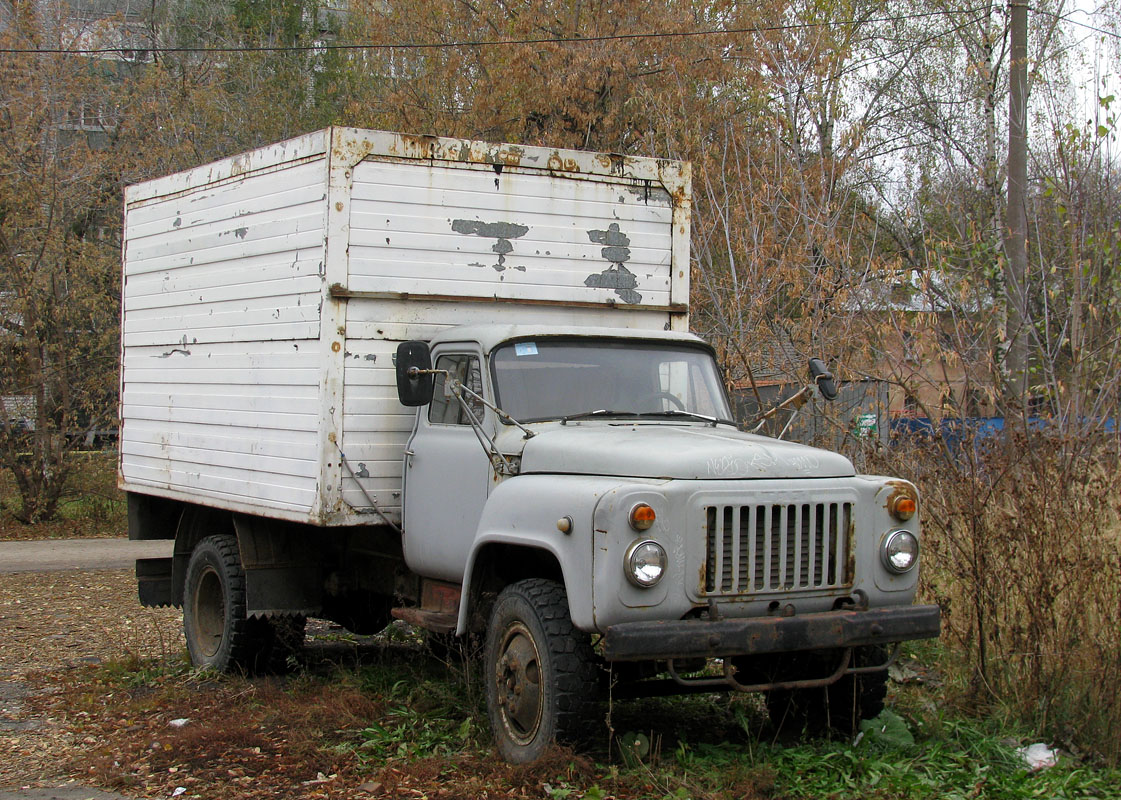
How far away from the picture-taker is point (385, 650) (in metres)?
8.68

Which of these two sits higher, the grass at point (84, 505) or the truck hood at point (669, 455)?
the truck hood at point (669, 455)

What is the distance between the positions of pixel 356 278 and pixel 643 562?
275cm

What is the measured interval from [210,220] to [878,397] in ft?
18.8

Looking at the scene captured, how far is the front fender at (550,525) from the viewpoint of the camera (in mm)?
5328

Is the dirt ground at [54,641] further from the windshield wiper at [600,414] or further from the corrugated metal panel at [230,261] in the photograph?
the windshield wiper at [600,414]

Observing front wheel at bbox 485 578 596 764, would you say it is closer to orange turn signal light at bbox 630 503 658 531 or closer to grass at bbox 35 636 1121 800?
grass at bbox 35 636 1121 800

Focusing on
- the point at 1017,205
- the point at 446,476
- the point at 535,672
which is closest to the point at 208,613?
the point at 446,476

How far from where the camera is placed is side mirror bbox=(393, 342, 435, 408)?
638 cm

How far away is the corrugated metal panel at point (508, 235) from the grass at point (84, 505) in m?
12.0

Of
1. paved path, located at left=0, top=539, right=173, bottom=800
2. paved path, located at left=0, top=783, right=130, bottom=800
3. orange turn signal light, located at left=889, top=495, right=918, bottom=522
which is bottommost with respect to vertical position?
paved path, located at left=0, top=539, right=173, bottom=800

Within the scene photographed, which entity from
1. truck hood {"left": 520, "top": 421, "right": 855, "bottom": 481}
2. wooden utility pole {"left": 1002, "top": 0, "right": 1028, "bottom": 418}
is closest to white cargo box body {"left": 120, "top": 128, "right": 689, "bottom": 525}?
truck hood {"left": 520, "top": 421, "right": 855, "bottom": 481}

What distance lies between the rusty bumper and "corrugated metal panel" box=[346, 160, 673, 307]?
9.55 ft

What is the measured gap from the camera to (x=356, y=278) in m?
7.08

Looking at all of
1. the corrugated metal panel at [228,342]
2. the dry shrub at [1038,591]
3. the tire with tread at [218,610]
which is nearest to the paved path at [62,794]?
the corrugated metal panel at [228,342]
